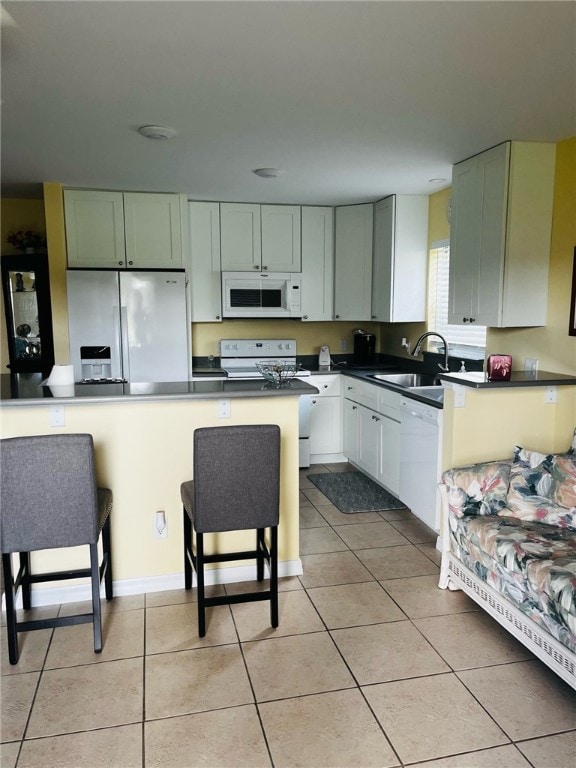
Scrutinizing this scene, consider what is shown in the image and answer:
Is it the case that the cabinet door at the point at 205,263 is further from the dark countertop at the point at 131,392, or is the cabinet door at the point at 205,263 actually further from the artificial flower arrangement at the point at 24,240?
the dark countertop at the point at 131,392

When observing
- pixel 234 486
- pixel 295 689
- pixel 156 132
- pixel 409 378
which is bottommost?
pixel 295 689

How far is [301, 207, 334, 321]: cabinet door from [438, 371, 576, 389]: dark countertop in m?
2.27

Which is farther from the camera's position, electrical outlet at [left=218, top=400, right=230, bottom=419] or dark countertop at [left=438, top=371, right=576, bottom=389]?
dark countertop at [left=438, top=371, right=576, bottom=389]

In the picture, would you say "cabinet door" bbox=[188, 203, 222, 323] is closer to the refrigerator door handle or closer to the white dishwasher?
the refrigerator door handle

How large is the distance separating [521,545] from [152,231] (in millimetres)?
3652

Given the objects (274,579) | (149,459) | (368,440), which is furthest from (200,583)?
(368,440)

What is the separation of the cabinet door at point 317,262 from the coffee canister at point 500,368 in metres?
2.41

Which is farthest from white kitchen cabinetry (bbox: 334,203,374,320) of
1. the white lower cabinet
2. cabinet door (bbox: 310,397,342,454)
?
cabinet door (bbox: 310,397,342,454)

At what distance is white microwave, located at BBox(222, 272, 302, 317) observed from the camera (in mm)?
5051

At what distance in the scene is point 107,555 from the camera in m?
2.78

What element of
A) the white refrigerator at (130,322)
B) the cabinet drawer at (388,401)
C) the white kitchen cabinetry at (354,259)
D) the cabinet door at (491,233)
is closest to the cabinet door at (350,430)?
the cabinet drawer at (388,401)

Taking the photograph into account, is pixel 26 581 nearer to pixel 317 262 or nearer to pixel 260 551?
pixel 260 551

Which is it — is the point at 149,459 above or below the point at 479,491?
above

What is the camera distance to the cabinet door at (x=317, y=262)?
5.22 m
